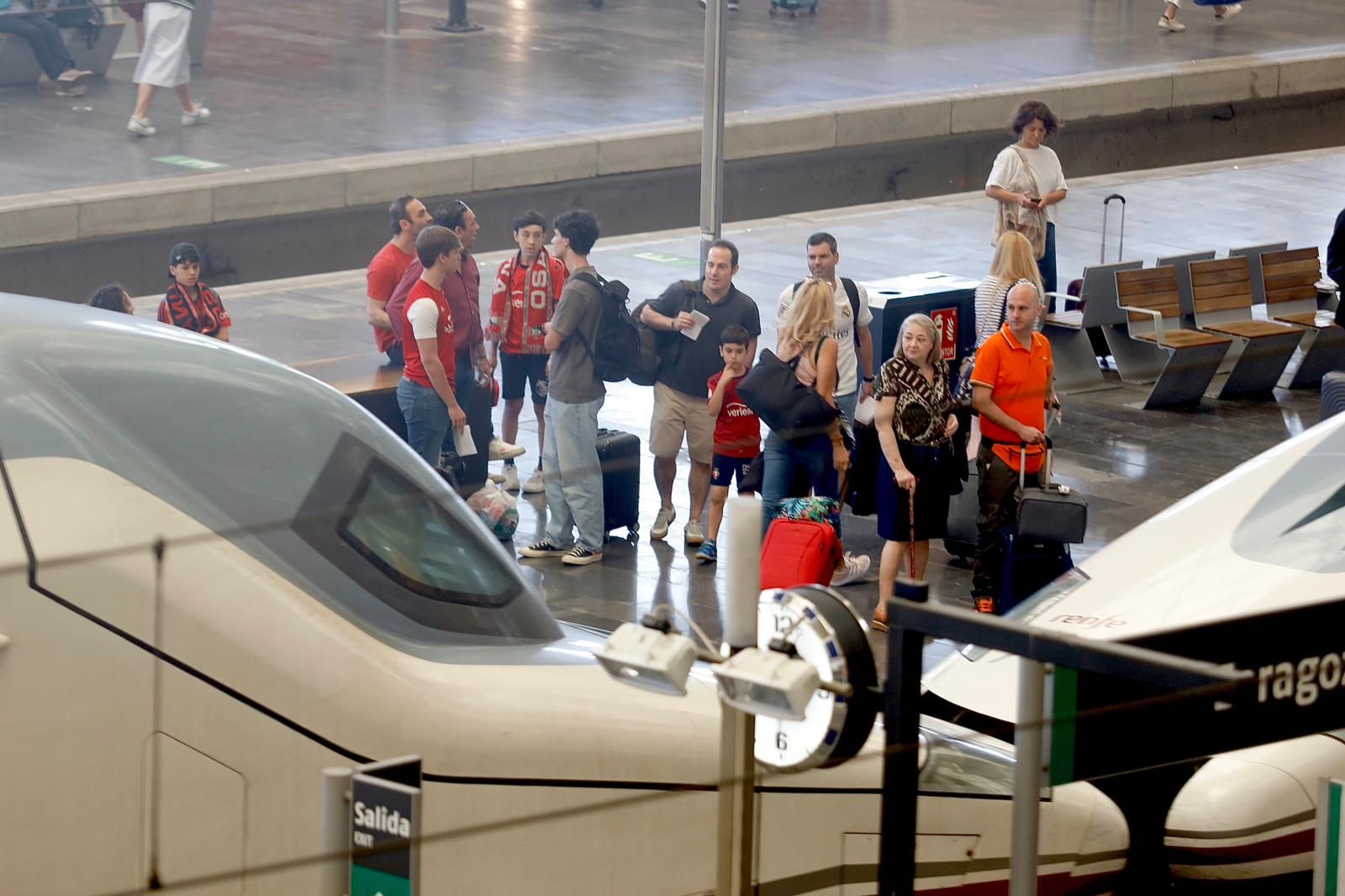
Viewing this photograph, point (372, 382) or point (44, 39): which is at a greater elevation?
point (44, 39)

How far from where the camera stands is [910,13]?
23.1m

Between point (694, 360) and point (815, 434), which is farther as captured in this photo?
point (694, 360)

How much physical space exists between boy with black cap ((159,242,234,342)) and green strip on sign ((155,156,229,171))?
505 centimetres

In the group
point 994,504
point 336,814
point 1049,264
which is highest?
point 336,814

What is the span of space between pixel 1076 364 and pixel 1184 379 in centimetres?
77

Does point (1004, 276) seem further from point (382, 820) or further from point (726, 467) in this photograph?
point (382, 820)

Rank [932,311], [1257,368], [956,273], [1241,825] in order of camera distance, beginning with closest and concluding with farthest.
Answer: [1241,825], [932,311], [1257,368], [956,273]

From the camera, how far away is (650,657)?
2613mm

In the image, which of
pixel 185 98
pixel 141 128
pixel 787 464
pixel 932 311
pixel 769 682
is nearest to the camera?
pixel 769 682

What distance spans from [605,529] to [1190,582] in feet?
15.9

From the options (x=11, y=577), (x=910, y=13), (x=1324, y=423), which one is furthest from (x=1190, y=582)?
(x=910, y=13)

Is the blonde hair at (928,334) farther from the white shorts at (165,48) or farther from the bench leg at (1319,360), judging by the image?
the white shorts at (165,48)

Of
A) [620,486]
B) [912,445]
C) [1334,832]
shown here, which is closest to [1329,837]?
[1334,832]

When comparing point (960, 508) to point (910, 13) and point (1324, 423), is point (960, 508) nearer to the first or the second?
point (1324, 423)
